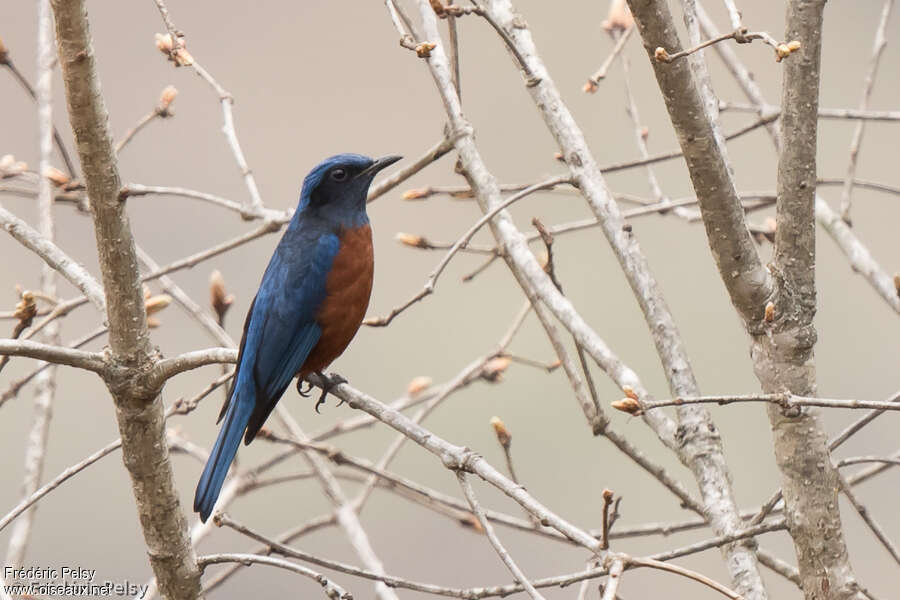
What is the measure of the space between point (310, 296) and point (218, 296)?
2.83 ft

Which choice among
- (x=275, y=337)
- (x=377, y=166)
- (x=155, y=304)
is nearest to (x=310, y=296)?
(x=275, y=337)

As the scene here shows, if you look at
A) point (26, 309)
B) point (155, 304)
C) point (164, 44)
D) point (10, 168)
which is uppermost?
point (164, 44)

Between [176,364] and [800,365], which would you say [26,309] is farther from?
[800,365]

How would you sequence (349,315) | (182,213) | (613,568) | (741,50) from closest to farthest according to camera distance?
1. (613,568)
2. (349,315)
3. (182,213)
4. (741,50)

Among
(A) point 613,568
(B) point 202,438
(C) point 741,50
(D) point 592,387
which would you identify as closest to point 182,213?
(B) point 202,438

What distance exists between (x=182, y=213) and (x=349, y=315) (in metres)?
8.03

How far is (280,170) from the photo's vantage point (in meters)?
14.3

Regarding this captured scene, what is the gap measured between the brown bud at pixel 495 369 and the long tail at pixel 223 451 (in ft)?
2.88

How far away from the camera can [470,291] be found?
14273mm

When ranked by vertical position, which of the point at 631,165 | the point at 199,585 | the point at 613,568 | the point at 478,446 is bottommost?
the point at 613,568

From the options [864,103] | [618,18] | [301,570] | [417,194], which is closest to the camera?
[301,570]

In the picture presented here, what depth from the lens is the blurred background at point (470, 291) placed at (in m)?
12.1

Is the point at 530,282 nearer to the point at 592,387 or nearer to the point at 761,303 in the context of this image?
the point at 592,387

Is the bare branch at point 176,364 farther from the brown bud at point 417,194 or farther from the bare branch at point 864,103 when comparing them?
the bare branch at point 864,103
